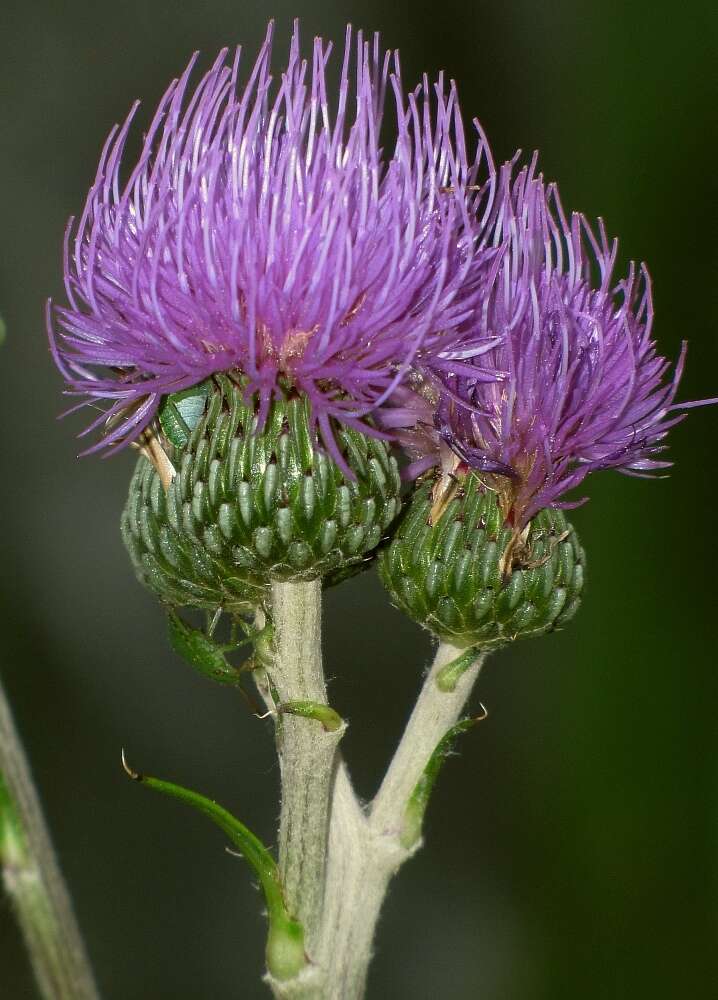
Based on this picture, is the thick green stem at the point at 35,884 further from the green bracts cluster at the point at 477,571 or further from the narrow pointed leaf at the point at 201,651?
the green bracts cluster at the point at 477,571

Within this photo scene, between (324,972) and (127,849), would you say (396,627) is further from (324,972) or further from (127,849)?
(324,972)

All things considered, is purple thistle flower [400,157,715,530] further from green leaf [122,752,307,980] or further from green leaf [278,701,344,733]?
green leaf [122,752,307,980]

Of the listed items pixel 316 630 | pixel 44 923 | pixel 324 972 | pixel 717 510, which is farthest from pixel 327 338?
pixel 717 510

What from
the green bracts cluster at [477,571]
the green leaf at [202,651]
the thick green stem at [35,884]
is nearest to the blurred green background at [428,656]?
the green bracts cluster at [477,571]

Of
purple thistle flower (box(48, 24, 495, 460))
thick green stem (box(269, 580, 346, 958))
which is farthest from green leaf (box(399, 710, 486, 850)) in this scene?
purple thistle flower (box(48, 24, 495, 460))

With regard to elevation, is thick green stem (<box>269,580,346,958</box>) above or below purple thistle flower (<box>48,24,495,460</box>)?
below
